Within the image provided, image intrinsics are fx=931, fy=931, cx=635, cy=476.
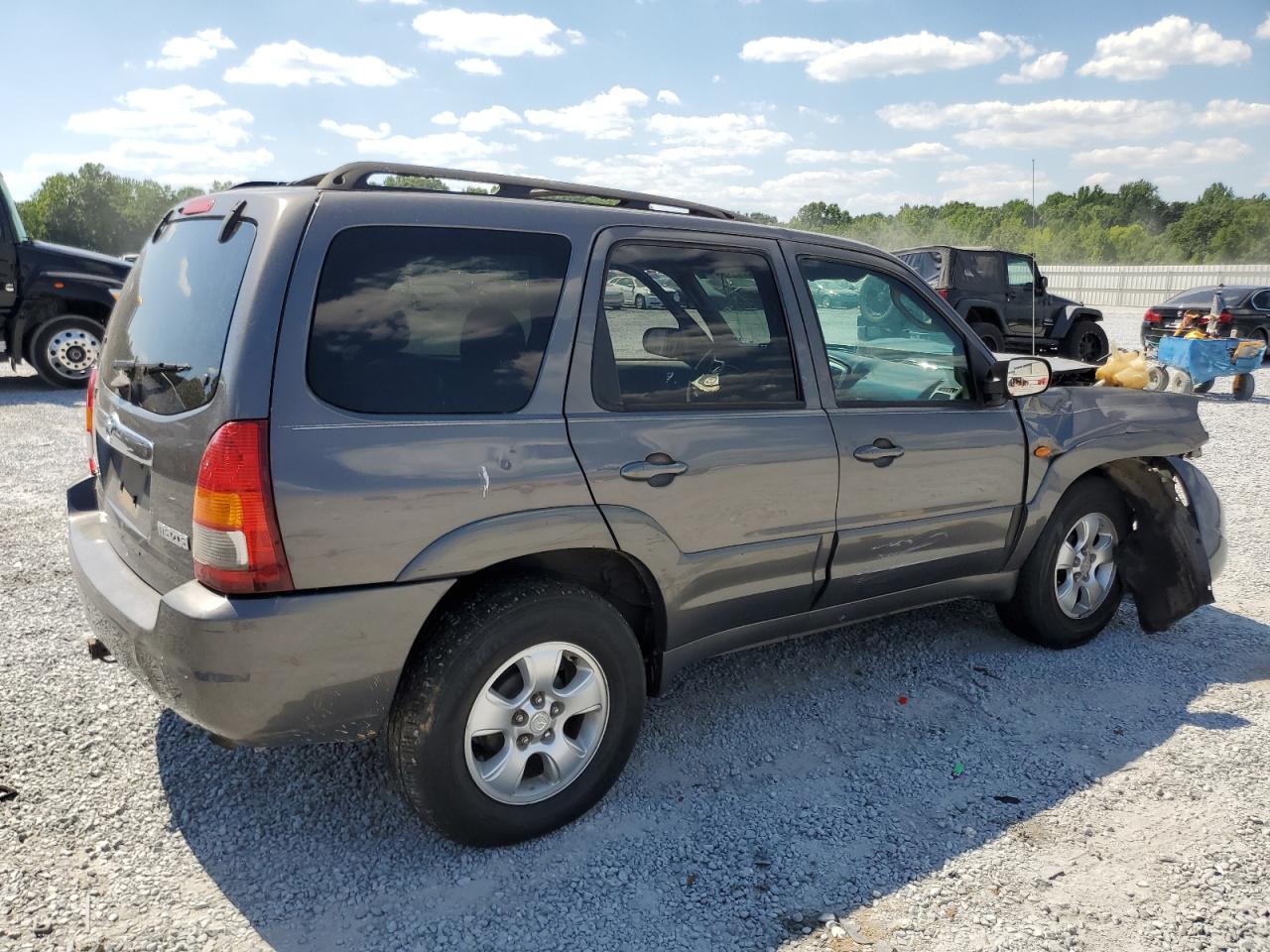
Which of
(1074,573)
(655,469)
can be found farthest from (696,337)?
(1074,573)

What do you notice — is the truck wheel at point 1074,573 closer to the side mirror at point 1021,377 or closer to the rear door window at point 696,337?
the side mirror at point 1021,377

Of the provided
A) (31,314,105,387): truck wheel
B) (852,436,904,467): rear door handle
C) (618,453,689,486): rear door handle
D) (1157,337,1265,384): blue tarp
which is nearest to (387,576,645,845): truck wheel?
(618,453,689,486): rear door handle

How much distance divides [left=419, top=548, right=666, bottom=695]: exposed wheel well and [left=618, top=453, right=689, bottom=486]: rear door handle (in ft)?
0.80

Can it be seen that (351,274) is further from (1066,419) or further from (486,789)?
(1066,419)

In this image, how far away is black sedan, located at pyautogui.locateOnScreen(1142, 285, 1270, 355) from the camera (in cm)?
1623

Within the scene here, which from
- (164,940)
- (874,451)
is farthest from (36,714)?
(874,451)

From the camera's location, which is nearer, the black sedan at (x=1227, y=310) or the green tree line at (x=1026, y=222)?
the black sedan at (x=1227, y=310)

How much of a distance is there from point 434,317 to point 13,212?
11.1 meters

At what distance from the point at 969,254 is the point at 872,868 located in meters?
13.3

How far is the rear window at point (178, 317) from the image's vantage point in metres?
2.49

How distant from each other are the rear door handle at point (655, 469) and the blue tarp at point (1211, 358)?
11705 mm

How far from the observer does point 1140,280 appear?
40000 mm

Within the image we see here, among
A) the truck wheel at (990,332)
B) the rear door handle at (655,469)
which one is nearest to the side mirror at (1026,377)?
the rear door handle at (655,469)

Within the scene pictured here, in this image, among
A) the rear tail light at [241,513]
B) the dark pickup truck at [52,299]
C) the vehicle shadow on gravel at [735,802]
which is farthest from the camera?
the dark pickup truck at [52,299]
